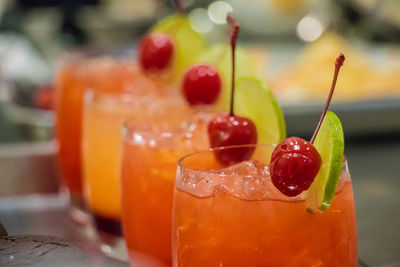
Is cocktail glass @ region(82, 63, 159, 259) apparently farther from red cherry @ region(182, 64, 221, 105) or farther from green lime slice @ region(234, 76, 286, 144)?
green lime slice @ region(234, 76, 286, 144)

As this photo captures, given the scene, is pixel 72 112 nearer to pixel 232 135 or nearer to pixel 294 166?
pixel 232 135

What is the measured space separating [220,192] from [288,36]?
2.73m

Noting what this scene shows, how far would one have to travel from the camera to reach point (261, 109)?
91cm

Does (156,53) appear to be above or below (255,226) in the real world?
above

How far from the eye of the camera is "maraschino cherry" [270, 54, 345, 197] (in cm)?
71

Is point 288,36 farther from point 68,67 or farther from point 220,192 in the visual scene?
point 220,192

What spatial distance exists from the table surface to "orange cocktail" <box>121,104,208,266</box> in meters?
0.07

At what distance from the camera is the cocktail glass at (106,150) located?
1.26m

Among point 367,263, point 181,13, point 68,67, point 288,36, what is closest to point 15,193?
point 68,67

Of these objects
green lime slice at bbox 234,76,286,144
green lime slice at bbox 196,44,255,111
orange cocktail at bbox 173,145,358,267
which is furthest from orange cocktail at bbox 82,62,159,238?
orange cocktail at bbox 173,145,358,267

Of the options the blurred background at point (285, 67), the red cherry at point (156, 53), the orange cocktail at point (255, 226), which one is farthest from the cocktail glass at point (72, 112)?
the orange cocktail at point (255, 226)

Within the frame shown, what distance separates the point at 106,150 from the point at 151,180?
0.97ft

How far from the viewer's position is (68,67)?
1.53 m

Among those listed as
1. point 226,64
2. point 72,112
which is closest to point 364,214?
→ point 226,64
